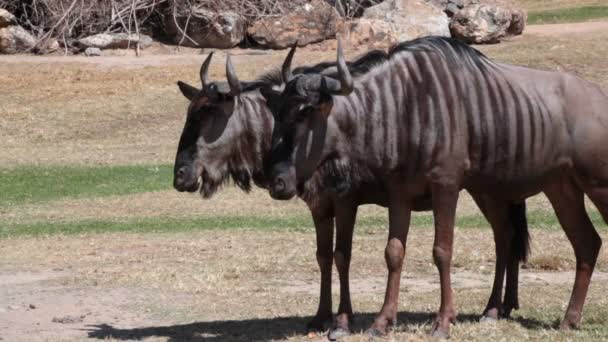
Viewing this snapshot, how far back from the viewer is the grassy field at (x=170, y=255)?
9.99m

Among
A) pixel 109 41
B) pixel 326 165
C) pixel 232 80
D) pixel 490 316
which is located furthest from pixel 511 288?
pixel 109 41

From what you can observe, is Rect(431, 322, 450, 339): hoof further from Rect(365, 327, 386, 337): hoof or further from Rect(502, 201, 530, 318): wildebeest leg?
Rect(502, 201, 530, 318): wildebeest leg

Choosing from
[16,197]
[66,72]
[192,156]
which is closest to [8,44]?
[66,72]

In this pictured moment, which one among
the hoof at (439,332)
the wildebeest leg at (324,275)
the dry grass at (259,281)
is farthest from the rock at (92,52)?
the hoof at (439,332)

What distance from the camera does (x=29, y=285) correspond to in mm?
12117

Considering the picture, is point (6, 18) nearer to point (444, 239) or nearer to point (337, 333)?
point (337, 333)

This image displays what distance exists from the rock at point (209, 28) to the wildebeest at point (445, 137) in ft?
75.1

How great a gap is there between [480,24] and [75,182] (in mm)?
14927

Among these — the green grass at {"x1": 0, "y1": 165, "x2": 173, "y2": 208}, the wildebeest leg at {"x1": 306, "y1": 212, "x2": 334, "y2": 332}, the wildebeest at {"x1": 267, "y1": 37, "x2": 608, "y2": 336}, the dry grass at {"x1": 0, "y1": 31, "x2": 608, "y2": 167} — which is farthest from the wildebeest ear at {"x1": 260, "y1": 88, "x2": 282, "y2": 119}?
the dry grass at {"x1": 0, "y1": 31, "x2": 608, "y2": 167}

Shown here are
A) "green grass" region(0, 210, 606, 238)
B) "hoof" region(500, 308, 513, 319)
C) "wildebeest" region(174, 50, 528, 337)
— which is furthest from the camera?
"green grass" region(0, 210, 606, 238)

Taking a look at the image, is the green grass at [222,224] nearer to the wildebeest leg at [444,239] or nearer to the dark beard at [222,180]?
the dark beard at [222,180]

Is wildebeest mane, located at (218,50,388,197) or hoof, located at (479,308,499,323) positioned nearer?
wildebeest mane, located at (218,50,388,197)

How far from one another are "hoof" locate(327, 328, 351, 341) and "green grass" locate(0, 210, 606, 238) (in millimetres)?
6466

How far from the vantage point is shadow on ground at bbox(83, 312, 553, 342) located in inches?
372
